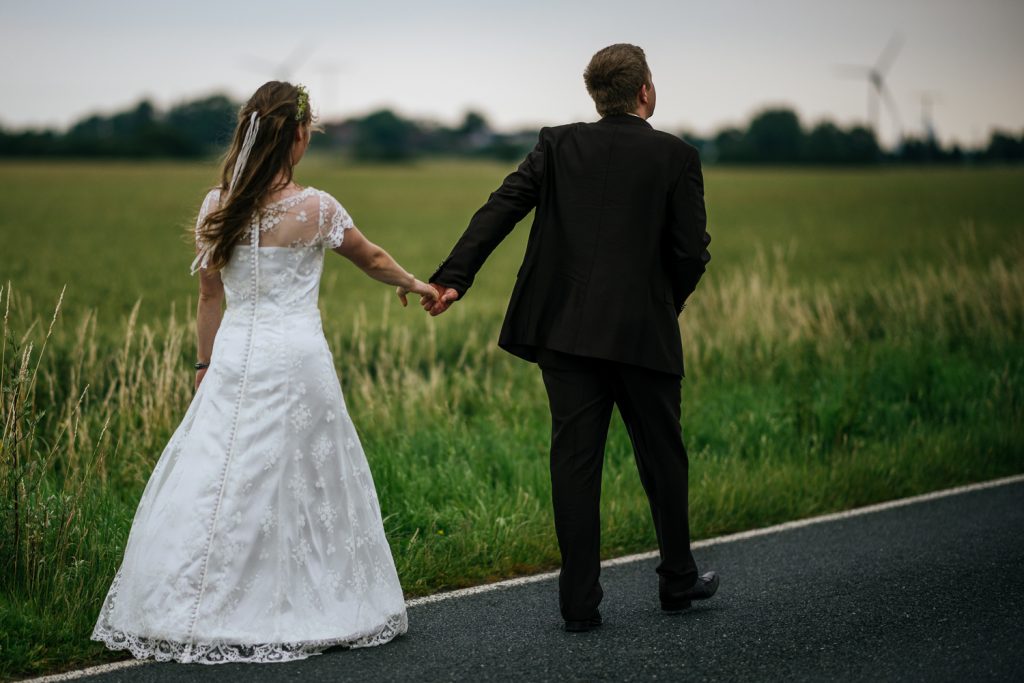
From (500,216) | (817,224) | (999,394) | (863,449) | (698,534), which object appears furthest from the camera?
(817,224)

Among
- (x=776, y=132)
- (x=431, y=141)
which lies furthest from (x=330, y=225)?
(x=431, y=141)

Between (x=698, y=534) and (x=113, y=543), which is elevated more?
(x=113, y=543)

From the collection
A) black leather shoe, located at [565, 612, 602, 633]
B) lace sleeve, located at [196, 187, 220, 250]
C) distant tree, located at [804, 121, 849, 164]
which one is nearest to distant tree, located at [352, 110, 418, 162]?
distant tree, located at [804, 121, 849, 164]

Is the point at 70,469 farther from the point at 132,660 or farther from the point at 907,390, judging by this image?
the point at 907,390

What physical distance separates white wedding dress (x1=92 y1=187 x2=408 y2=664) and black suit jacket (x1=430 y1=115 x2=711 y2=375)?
0.86 m

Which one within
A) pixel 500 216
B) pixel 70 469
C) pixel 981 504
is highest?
pixel 500 216

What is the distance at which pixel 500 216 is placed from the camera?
4824 millimetres

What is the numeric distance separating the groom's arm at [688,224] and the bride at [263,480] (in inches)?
51.4

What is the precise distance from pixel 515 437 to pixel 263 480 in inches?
135

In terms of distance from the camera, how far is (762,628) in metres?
4.84

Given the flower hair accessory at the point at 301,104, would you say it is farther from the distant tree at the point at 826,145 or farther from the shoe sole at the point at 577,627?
the distant tree at the point at 826,145

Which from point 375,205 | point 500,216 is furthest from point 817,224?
point 500,216

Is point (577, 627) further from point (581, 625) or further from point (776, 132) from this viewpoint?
point (776, 132)

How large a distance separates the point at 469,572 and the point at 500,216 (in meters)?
1.88
